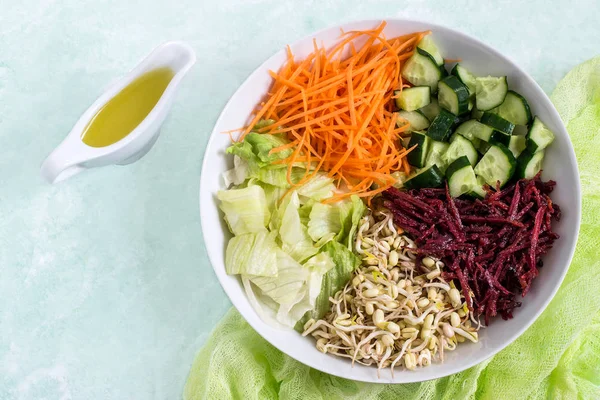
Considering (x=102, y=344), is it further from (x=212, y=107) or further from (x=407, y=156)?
(x=407, y=156)

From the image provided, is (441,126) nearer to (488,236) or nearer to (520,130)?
(520,130)

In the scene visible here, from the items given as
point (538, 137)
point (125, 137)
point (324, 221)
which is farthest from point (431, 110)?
point (125, 137)

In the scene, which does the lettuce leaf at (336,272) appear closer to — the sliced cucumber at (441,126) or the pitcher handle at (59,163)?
the sliced cucumber at (441,126)

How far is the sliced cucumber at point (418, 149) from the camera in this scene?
111 inches

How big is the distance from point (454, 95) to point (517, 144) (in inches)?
15.2

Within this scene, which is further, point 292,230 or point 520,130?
point 520,130

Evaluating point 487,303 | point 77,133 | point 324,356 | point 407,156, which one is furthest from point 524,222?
point 77,133

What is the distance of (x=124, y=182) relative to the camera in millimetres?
3385

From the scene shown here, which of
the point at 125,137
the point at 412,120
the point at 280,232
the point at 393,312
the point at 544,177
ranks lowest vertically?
the point at 393,312

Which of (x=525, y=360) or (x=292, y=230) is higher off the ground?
(x=292, y=230)

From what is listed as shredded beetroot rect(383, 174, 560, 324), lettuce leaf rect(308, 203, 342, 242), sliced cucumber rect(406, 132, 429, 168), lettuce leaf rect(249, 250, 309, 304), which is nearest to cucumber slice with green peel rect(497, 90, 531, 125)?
shredded beetroot rect(383, 174, 560, 324)

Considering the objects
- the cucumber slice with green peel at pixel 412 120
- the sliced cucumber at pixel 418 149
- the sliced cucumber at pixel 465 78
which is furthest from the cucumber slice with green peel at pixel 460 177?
the sliced cucumber at pixel 465 78

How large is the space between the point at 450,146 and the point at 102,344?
2.11m

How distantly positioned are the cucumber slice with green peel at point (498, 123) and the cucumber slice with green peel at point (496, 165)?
79mm
